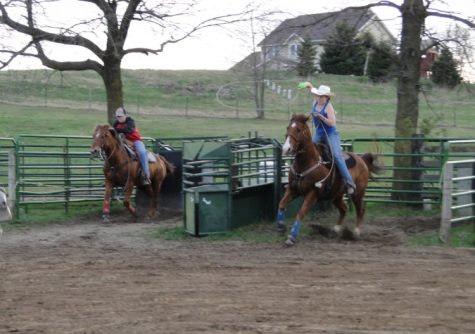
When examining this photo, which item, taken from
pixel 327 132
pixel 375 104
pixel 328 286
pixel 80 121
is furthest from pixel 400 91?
pixel 375 104

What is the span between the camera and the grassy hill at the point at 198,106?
4000 centimetres

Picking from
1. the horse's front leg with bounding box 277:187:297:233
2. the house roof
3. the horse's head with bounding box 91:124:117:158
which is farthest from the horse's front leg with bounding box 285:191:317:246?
the house roof

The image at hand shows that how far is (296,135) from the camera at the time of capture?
11648mm

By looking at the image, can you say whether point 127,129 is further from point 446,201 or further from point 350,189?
point 446,201

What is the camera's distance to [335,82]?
164 feet

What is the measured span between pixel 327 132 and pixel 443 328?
19.7 feet

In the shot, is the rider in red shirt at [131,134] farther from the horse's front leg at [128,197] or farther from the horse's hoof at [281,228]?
the horse's hoof at [281,228]

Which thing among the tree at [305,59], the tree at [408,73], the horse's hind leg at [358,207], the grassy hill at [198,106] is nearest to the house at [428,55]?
the tree at [408,73]

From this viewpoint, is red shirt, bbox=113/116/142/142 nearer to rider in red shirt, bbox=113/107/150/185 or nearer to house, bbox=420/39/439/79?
rider in red shirt, bbox=113/107/150/185

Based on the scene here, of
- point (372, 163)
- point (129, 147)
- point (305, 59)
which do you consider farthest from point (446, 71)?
point (129, 147)

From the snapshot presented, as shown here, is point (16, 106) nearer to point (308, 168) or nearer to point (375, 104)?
point (375, 104)

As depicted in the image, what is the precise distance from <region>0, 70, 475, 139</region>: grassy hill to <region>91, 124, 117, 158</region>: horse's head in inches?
877

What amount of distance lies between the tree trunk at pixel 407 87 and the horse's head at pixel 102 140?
602cm

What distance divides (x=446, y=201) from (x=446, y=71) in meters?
6.67
